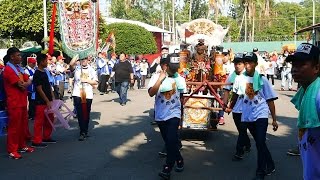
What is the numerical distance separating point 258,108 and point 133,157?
8.02 feet

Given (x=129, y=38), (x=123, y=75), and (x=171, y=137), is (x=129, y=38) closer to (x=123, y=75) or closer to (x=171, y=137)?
(x=123, y=75)

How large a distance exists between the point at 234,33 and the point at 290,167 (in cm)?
6567

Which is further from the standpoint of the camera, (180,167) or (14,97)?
(14,97)

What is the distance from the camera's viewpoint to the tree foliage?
3916 cm

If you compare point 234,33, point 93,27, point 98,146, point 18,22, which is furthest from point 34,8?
point 234,33

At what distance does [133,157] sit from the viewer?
304 inches

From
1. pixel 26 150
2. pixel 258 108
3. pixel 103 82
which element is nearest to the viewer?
pixel 258 108

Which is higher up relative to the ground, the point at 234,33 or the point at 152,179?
the point at 234,33

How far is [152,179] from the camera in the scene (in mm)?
6320

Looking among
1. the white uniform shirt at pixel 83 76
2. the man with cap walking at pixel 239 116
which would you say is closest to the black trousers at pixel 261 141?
the man with cap walking at pixel 239 116

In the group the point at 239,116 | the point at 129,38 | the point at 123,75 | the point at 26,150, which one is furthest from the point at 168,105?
the point at 129,38

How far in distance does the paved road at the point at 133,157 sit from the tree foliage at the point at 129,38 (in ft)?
92.8

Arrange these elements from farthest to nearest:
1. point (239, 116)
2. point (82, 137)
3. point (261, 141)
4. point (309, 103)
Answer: point (82, 137), point (239, 116), point (261, 141), point (309, 103)

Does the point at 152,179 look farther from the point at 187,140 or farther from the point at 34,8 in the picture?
the point at 34,8
